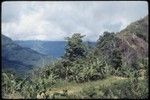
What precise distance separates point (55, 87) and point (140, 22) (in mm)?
42950

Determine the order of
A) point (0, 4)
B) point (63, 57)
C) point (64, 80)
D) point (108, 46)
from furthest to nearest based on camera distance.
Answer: point (108, 46) → point (63, 57) → point (64, 80) → point (0, 4)

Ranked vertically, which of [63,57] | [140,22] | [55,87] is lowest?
[55,87]

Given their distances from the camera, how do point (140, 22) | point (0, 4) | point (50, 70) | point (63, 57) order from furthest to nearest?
point (140, 22) < point (63, 57) < point (50, 70) < point (0, 4)

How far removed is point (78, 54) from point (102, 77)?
1003 centimetres

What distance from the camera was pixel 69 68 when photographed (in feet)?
146

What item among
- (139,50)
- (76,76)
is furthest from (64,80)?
(139,50)

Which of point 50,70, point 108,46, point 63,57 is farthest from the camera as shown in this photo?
point 108,46

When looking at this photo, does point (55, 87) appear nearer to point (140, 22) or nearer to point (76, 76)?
point (76, 76)

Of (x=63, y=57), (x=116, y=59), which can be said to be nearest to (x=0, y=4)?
(x=63, y=57)

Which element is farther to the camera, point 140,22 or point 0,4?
point 140,22

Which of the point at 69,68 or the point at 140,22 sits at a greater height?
the point at 140,22

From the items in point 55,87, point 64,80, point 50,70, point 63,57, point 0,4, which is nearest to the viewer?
point 0,4

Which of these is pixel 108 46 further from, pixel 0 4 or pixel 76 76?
pixel 0 4

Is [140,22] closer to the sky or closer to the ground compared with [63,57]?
closer to the sky
